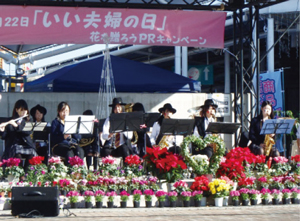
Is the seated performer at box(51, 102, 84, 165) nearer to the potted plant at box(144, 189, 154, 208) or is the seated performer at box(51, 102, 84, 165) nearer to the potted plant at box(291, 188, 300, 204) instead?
the potted plant at box(144, 189, 154, 208)

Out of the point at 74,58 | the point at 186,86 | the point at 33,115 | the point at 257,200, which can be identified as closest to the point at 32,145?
the point at 33,115

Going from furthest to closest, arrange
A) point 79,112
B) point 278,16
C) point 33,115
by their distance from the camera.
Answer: point 278,16, point 79,112, point 33,115

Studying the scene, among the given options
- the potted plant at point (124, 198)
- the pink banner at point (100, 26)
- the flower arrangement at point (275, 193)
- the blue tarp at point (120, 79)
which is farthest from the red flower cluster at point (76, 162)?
the blue tarp at point (120, 79)

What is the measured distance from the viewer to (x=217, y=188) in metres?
9.36

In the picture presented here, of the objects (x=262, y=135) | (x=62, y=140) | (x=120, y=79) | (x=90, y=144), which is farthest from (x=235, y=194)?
(x=120, y=79)

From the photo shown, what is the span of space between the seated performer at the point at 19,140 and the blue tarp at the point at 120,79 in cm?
366

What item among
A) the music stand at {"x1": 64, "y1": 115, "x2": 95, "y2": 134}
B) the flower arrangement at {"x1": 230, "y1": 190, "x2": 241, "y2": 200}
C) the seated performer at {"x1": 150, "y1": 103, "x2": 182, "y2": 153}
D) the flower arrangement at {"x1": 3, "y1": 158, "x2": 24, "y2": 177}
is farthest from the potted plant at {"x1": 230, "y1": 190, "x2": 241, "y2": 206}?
the flower arrangement at {"x1": 3, "y1": 158, "x2": 24, "y2": 177}

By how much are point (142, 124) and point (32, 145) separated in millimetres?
2102

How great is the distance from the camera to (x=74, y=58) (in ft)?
109

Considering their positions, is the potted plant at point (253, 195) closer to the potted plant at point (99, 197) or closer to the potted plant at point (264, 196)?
the potted plant at point (264, 196)

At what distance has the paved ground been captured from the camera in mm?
8062

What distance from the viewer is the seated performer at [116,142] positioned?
12047 millimetres

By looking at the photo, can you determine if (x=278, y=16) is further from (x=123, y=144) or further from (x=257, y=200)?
(x=257, y=200)

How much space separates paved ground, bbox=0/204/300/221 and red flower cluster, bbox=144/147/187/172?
39.4 inches
